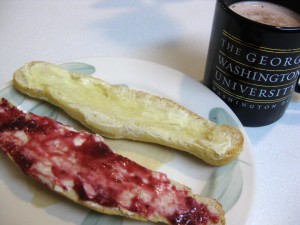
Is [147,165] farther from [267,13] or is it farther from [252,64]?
[267,13]

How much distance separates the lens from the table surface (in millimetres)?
1023

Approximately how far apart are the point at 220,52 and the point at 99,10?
70 centimetres

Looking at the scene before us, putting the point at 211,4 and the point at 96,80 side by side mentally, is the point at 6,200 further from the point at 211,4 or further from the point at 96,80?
the point at 211,4

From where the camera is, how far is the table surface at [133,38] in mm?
1023

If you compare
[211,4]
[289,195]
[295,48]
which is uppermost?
[295,48]

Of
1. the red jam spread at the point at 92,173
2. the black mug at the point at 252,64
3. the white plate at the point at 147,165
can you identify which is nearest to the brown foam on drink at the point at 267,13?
the black mug at the point at 252,64

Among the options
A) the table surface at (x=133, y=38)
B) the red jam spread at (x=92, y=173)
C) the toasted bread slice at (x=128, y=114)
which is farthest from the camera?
the table surface at (x=133, y=38)

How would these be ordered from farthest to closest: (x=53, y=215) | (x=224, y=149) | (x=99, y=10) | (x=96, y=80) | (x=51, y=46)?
(x=99, y=10) < (x=51, y=46) < (x=96, y=80) < (x=224, y=149) < (x=53, y=215)

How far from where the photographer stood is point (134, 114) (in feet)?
3.12

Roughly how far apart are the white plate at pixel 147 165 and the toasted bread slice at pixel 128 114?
3cm

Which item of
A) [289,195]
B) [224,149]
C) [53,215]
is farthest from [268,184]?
[53,215]

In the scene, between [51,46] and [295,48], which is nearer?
[295,48]

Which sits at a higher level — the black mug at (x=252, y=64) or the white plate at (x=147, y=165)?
the black mug at (x=252, y=64)

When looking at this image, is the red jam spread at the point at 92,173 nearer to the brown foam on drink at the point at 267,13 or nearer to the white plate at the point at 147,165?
the white plate at the point at 147,165
